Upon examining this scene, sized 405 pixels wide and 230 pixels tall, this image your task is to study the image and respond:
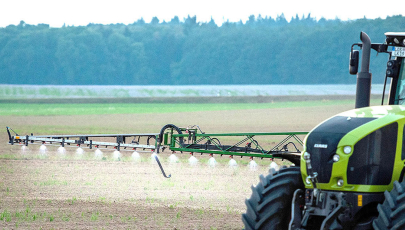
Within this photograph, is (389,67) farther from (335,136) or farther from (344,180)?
(344,180)

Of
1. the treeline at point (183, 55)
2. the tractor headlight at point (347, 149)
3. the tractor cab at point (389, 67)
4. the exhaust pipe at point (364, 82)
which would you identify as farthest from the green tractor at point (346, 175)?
the treeline at point (183, 55)

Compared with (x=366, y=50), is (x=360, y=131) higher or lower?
lower

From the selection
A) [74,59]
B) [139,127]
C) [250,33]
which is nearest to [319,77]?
[250,33]

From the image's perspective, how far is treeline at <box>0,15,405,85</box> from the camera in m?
99.6

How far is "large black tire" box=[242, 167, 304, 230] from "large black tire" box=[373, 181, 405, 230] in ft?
3.29

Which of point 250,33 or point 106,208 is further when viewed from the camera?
point 250,33

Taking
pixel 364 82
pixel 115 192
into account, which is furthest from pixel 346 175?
pixel 115 192

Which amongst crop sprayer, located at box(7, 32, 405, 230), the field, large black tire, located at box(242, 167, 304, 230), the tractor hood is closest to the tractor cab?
crop sprayer, located at box(7, 32, 405, 230)

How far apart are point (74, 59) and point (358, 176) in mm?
98203

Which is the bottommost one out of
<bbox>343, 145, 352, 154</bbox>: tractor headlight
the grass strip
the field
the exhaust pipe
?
the grass strip

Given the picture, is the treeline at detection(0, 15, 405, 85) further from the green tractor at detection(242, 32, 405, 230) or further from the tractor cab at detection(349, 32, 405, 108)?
the green tractor at detection(242, 32, 405, 230)

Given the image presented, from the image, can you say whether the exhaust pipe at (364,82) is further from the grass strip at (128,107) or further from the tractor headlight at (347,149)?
the grass strip at (128,107)

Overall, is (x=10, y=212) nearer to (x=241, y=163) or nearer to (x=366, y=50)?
(x=366, y=50)

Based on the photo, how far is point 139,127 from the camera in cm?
3416
